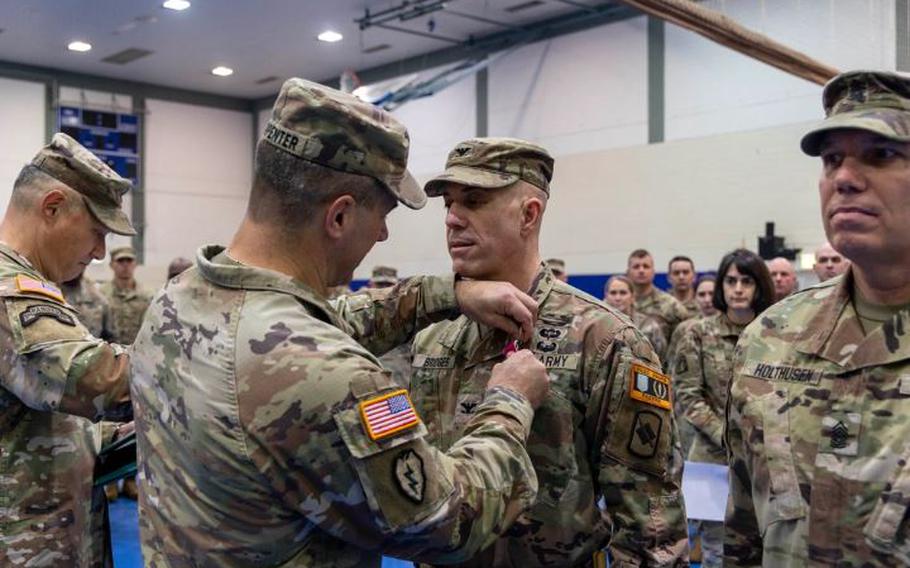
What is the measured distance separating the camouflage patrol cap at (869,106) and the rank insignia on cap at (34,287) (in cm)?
188

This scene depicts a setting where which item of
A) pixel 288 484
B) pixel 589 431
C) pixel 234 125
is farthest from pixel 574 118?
pixel 288 484

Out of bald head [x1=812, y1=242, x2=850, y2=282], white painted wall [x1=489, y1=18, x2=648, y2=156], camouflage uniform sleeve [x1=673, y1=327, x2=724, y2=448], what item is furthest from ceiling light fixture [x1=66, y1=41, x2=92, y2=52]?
camouflage uniform sleeve [x1=673, y1=327, x2=724, y2=448]

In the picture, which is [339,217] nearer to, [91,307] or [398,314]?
[398,314]

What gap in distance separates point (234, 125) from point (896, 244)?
723 inches

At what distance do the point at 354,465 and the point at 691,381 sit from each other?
4260 mm

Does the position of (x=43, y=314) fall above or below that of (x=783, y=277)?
below

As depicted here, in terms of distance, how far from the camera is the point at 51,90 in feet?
55.4

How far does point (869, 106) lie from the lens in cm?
188

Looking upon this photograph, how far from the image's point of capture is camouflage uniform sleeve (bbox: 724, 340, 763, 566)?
83.6 inches

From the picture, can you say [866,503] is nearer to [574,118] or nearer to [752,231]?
[752,231]

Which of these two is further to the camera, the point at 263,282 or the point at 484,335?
the point at 484,335

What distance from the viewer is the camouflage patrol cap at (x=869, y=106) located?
180 centimetres

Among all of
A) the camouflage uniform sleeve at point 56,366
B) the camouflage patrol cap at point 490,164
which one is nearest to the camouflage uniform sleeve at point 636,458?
the camouflage patrol cap at point 490,164

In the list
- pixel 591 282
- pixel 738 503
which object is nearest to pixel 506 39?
pixel 591 282
